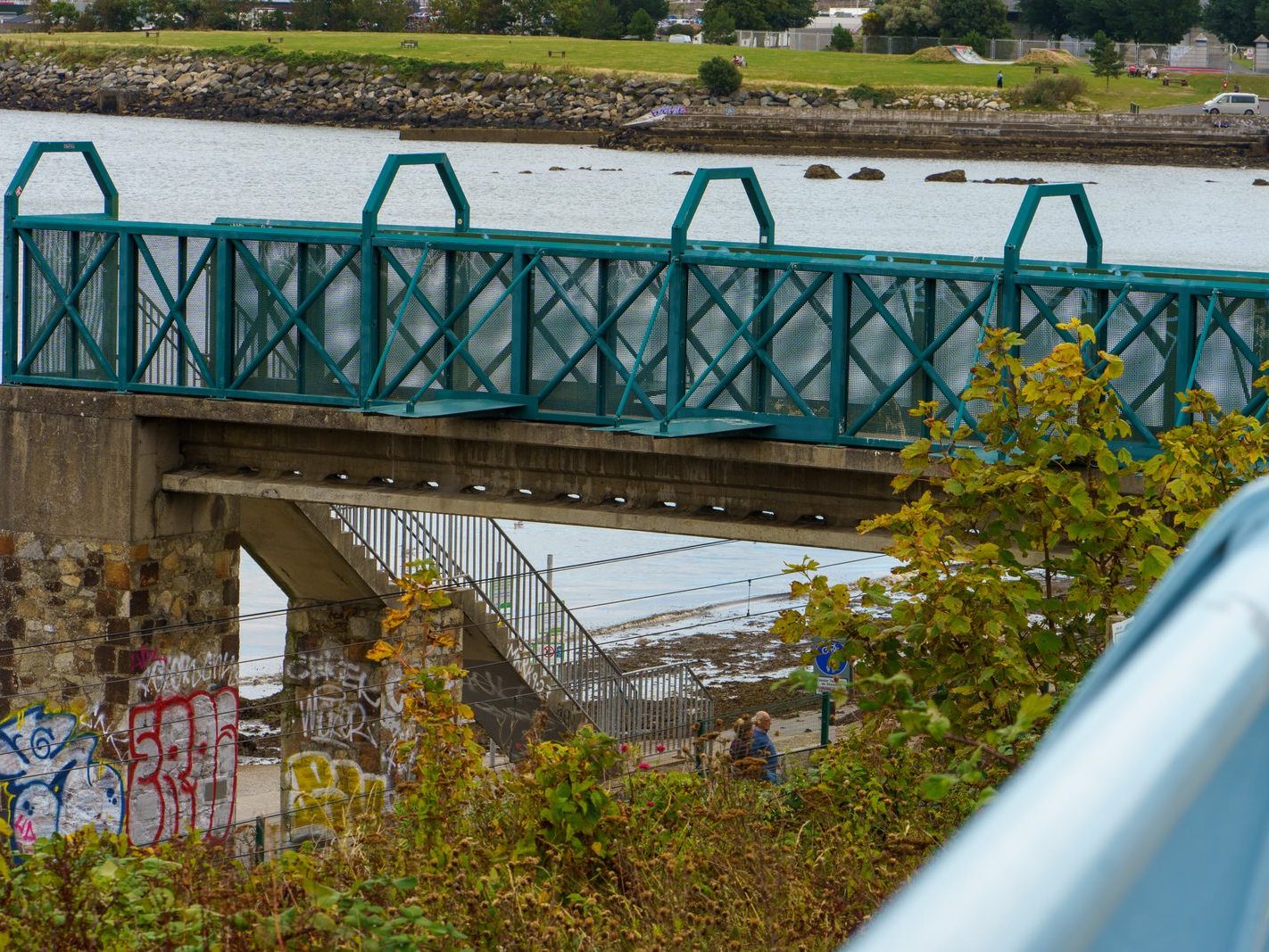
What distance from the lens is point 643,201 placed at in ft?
298

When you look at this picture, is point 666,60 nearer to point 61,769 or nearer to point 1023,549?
point 61,769

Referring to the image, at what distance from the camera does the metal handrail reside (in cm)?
1711

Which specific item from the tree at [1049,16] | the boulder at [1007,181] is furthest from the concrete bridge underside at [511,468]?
the tree at [1049,16]

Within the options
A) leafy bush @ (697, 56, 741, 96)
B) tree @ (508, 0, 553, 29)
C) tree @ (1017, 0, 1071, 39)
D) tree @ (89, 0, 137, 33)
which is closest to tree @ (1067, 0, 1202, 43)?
tree @ (1017, 0, 1071, 39)

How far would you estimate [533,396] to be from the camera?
505 inches

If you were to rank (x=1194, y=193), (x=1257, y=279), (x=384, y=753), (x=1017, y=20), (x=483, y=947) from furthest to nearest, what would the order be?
1. (x=1017, y=20)
2. (x=1194, y=193)
3. (x=384, y=753)
4. (x=1257, y=279)
5. (x=483, y=947)

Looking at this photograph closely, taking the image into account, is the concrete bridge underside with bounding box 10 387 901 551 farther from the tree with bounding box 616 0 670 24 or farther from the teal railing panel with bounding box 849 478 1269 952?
the tree with bounding box 616 0 670 24

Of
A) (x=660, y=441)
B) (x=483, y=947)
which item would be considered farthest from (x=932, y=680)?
(x=660, y=441)

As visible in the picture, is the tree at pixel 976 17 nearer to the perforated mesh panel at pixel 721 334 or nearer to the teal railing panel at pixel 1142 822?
the perforated mesh panel at pixel 721 334

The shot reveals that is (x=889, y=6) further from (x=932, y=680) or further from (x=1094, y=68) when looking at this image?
(x=932, y=680)

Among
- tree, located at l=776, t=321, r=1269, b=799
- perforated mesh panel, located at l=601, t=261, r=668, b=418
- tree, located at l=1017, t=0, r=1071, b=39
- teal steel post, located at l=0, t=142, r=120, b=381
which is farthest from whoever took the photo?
tree, located at l=1017, t=0, r=1071, b=39

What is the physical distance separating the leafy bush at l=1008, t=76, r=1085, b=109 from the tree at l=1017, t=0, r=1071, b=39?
2315 cm

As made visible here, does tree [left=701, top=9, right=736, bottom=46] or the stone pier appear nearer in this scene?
the stone pier

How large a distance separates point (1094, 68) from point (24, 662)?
114 m
